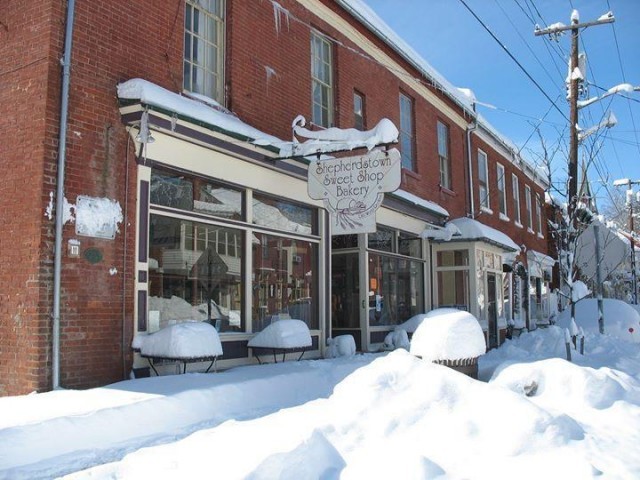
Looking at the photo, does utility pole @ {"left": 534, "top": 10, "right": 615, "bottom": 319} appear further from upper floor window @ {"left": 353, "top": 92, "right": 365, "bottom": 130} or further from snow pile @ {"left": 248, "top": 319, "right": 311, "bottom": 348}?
snow pile @ {"left": 248, "top": 319, "right": 311, "bottom": 348}

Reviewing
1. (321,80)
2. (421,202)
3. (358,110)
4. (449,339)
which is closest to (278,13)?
(321,80)

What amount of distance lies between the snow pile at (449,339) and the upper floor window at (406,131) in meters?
7.27

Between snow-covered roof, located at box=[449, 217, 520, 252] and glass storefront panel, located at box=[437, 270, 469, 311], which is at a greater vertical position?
snow-covered roof, located at box=[449, 217, 520, 252]

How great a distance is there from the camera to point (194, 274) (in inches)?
330

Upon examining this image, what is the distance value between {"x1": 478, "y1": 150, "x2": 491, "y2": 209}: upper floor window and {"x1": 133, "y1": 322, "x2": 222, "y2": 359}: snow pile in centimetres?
1333

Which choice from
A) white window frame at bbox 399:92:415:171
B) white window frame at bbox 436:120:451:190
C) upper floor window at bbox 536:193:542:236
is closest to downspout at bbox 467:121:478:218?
white window frame at bbox 436:120:451:190

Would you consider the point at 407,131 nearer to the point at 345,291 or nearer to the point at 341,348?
the point at 345,291

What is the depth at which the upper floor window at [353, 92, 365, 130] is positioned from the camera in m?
13.0

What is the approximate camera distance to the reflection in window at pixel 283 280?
9648mm

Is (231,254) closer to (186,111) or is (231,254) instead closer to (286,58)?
(186,111)

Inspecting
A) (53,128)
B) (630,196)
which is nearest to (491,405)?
(53,128)

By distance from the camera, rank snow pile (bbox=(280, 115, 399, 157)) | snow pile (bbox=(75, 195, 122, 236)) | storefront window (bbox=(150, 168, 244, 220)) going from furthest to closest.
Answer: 1. snow pile (bbox=(280, 115, 399, 157))
2. storefront window (bbox=(150, 168, 244, 220))
3. snow pile (bbox=(75, 195, 122, 236))

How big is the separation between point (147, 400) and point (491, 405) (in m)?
3.10

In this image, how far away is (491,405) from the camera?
540cm
